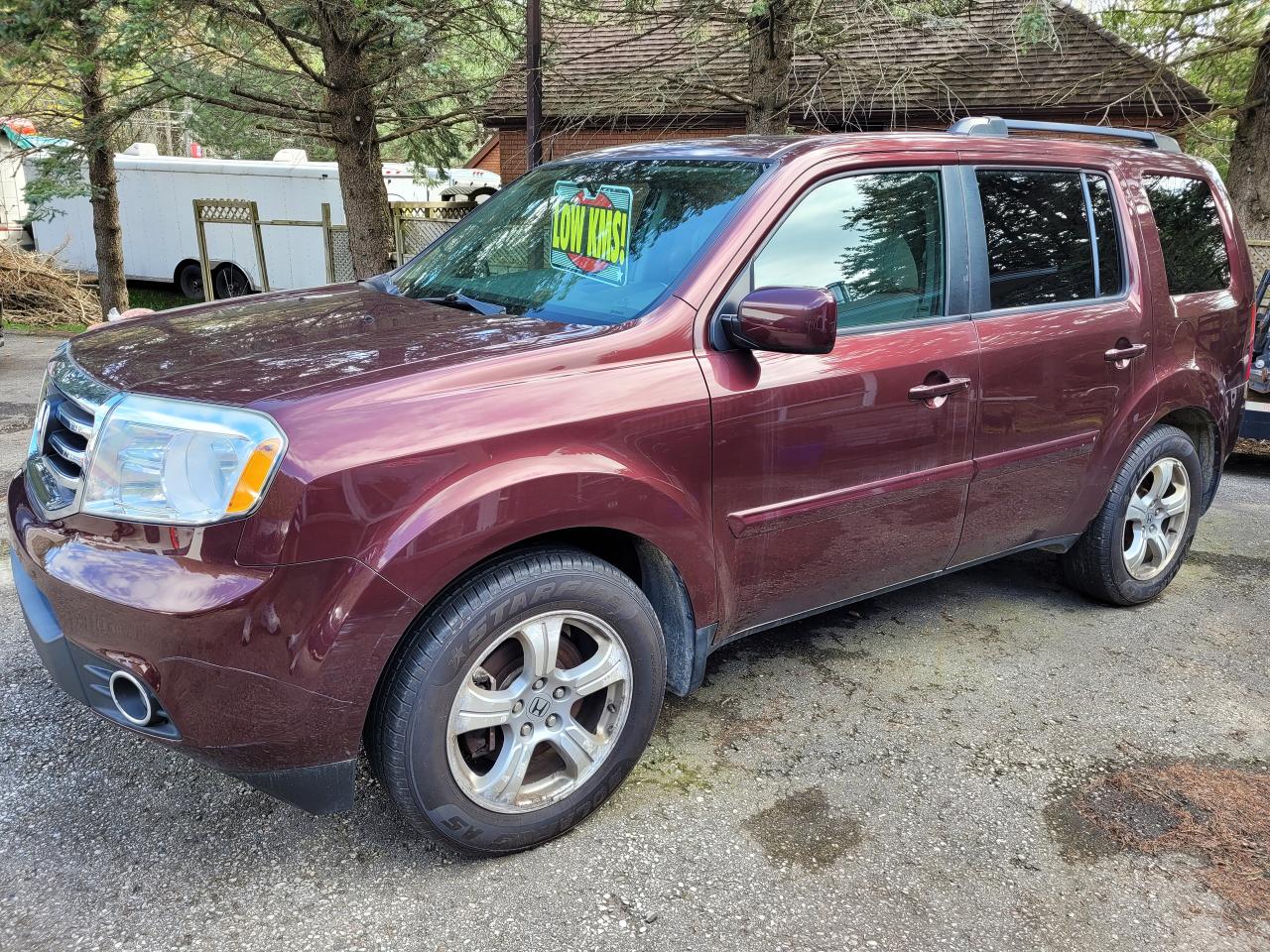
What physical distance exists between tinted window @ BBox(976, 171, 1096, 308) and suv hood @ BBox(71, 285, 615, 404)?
1.56 m

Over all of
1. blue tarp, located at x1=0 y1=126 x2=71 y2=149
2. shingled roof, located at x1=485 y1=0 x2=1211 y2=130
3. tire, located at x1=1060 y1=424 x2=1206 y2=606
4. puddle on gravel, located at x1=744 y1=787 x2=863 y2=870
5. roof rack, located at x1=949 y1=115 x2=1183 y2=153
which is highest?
shingled roof, located at x1=485 y1=0 x2=1211 y2=130

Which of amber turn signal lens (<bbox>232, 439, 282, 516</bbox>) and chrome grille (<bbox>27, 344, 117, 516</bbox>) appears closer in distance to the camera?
amber turn signal lens (<bbox>232, 439, 282, 516</bbox>)

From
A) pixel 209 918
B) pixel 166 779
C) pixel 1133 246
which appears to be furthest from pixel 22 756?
pixel 1133 246

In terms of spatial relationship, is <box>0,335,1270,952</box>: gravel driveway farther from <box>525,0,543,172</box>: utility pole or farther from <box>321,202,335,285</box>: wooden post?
<box>321,202,335,285</box>: wooden post

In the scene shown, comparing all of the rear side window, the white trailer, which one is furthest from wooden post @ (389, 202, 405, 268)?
the rear side window

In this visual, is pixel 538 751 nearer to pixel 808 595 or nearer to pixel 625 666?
pixel 625 666

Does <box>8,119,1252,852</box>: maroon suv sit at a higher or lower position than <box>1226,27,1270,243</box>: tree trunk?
lower

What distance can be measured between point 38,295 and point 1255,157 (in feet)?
52.2

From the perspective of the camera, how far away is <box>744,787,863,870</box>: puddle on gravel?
2.65m

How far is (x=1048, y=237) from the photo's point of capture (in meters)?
3.62

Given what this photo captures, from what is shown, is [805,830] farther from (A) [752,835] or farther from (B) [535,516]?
(B) [535,516]

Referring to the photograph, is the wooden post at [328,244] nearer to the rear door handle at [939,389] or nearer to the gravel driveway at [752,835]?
the gravel driveway at [752,835]

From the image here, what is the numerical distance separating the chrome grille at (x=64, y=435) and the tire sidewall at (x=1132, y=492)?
3655 mm

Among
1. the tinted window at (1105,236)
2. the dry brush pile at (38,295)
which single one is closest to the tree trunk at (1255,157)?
the tinted window at (1105,236)
